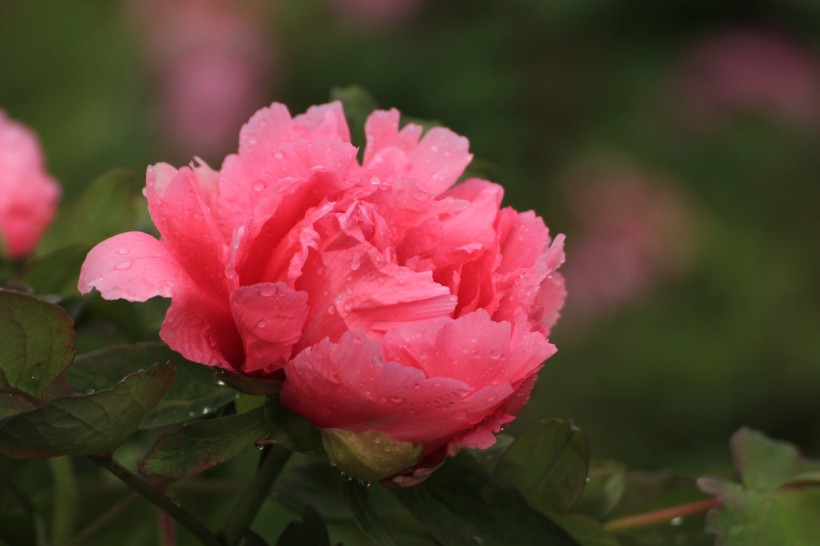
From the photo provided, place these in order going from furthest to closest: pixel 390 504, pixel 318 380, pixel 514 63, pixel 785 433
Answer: pixel 514 63
pixel 785 433
pixel 390 504
pixel 318 380

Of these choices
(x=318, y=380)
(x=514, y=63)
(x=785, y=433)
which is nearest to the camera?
(x=318, y=380)

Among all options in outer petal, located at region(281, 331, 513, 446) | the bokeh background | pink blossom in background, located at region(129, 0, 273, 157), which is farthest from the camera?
pink blossom in background, located at region(129, 0, 273, 157)

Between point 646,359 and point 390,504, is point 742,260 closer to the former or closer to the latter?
point 646,359

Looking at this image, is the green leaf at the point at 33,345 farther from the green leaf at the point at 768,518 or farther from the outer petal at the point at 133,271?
the green leaf at the point at 768,518

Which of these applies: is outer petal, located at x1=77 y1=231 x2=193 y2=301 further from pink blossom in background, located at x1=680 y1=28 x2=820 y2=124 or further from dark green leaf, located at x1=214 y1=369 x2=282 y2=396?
pink blossom in background, located at x1=680 y1=28 x2=820 y2=124

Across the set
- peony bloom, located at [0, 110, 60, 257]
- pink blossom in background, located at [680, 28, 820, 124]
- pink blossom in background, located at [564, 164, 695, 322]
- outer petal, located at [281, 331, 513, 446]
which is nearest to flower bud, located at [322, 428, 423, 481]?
outer petal, located at [281, 331, 513, 446]

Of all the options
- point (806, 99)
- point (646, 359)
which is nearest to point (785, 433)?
point (646, 359)
